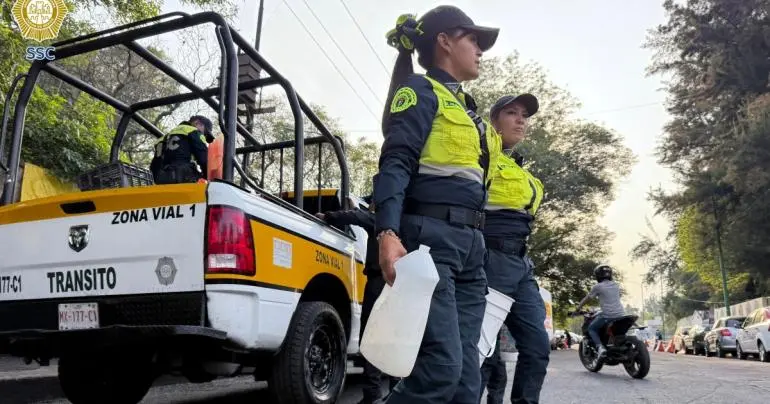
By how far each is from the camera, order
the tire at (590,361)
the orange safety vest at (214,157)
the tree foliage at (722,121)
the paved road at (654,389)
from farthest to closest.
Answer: the tree foliage at (722,121) → the tire at (590,361) → the paved road at (654,389) → the orange safety vest at (214,157)

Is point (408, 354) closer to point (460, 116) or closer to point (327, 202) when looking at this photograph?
point (460, 116)

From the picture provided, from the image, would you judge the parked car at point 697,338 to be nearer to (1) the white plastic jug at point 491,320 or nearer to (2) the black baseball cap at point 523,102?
(2) the black baseball cap at point 523,102

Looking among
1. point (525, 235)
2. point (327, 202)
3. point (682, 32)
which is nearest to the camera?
point (525, 235)

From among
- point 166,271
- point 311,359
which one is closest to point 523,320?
point 311,359

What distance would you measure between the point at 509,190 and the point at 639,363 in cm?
503

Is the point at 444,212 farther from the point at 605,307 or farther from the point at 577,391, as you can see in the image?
the point at 605,307

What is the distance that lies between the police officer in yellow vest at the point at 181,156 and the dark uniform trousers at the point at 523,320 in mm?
2313

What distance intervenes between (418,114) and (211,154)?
2.54m

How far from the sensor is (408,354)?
2057mm

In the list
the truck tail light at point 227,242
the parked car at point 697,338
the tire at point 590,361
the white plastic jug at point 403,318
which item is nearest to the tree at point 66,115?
the truck tail light at point 227,242

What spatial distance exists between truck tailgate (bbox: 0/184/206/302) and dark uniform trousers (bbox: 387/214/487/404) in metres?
1.39

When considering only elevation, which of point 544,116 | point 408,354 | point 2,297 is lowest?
point 408,354

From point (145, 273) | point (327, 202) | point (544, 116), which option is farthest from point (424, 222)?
point (544, 116)

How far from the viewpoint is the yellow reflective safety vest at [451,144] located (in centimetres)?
247
